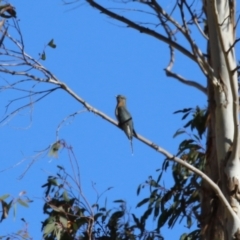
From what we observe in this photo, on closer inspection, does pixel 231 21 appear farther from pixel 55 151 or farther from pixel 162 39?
pixel 55 151

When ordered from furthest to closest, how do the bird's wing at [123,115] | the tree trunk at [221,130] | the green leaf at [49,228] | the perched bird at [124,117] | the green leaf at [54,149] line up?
the bird's wing at [123,115], the green leaf at [49,228], the perched bird at [124,117], the green leaf at [54,149], the tree trunk at [221,130]

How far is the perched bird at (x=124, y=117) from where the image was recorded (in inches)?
169

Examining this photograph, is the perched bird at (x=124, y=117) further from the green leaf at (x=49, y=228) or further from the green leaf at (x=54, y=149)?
the green leaf at (x=49, y=228)

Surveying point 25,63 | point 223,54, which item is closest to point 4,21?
point 25,63

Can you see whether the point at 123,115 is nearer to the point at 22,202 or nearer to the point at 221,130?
the point at 22,202

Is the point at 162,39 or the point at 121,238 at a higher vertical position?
the point at 162,39

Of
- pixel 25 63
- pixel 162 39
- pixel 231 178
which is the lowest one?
pixel 231 178

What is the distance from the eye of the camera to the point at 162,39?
387cm

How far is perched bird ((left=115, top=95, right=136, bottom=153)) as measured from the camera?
14.1 ft

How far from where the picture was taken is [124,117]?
4.93 meters

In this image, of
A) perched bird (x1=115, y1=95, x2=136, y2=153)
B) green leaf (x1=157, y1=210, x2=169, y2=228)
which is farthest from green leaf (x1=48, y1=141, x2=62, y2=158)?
green leaf (x1=157, y1=210, x2=169, y2=228)

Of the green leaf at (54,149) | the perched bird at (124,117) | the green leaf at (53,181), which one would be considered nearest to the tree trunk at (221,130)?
the perched bird at (124,117)

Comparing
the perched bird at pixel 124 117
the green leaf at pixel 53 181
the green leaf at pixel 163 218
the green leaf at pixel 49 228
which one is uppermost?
the perched bird at pixel 124 117

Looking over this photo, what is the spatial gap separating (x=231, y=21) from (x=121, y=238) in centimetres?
146
